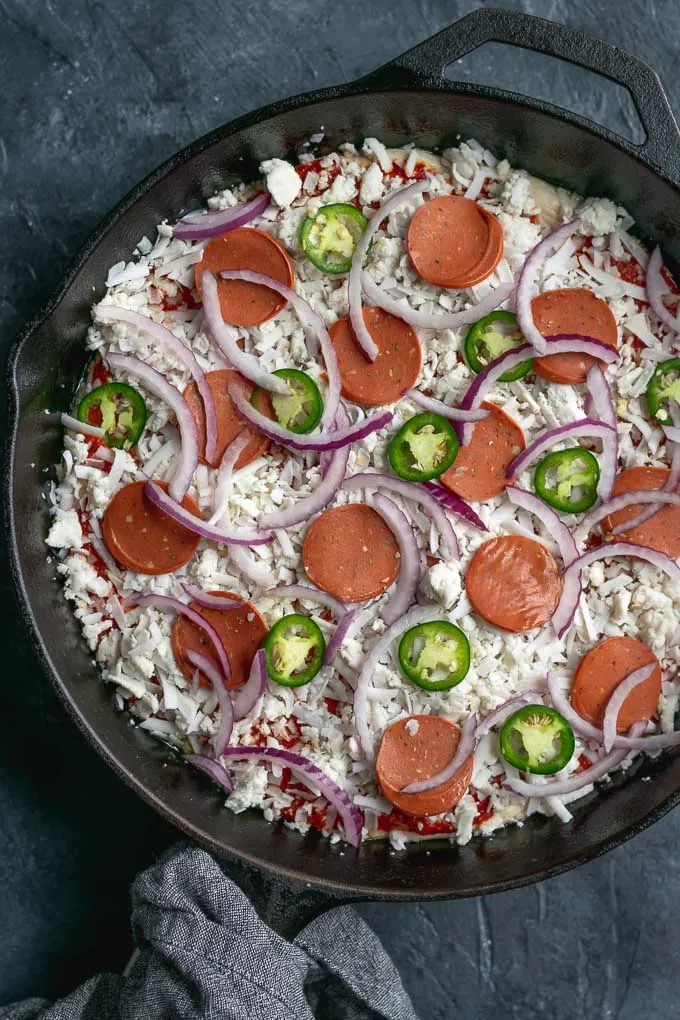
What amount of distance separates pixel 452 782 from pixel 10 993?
1.47 metres

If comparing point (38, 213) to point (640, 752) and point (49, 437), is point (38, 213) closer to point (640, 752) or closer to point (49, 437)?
point (49, 437)

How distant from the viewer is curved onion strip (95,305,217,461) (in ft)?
8.81

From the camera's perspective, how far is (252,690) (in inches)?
104

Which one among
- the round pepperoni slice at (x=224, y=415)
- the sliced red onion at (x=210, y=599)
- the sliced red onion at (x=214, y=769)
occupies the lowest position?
the sliced red onion at (x=214, y=769)

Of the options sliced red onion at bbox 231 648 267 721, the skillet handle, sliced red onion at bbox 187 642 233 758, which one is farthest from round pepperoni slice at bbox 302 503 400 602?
the skillet handle

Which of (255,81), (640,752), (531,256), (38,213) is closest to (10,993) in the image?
(640,752)

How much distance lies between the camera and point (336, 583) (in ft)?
8.71

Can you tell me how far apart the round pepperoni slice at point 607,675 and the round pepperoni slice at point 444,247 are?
106cm

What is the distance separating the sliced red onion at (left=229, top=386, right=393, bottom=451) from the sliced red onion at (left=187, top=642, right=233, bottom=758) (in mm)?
624

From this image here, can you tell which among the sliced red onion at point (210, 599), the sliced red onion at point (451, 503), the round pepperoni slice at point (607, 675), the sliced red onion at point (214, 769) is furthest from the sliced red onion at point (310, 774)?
the sliced red onion at point (451, 503)

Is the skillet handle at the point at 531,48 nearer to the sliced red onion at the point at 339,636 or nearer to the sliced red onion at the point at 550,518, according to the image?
the sliced red onion at the point at 550,518

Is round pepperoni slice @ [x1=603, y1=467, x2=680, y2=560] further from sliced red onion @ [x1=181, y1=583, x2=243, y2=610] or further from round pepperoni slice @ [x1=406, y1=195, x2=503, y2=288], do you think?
sliced red onion @ [x1=181, y1=583, x2=243, y2=610]

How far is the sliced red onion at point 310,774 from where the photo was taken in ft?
8.70

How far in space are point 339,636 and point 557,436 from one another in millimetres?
798
